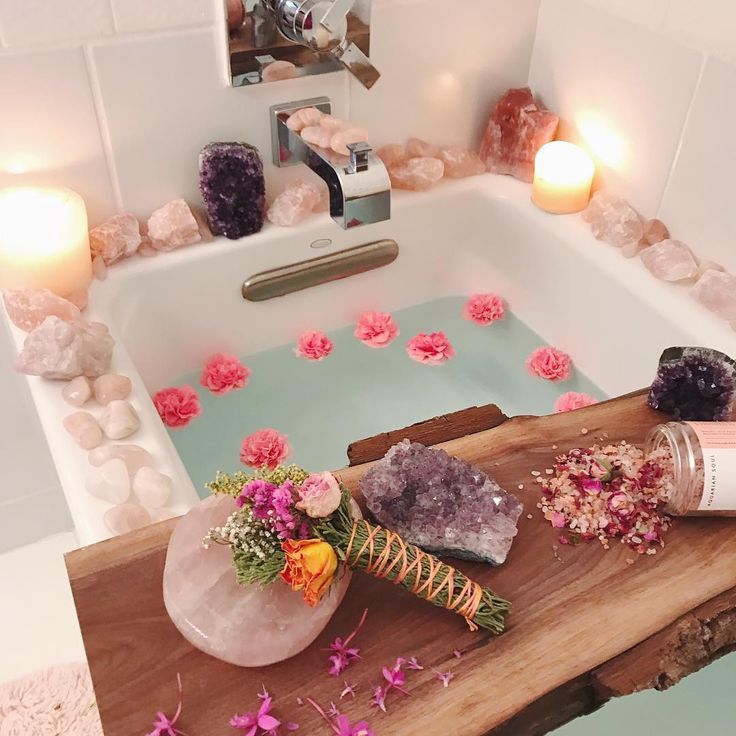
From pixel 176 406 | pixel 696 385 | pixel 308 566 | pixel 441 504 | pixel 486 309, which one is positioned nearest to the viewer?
pixel 308 566

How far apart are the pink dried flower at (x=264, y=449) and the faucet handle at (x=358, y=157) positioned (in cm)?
43

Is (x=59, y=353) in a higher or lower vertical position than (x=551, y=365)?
higher

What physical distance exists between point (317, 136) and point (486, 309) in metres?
0.48

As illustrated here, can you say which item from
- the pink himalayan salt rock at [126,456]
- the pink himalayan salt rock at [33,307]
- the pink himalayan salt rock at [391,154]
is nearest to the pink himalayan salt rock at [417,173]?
the pink himalayan salt rock at [391,154]

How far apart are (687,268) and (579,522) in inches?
21.6

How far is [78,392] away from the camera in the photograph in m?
0.88

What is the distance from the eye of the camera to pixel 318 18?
0.95m

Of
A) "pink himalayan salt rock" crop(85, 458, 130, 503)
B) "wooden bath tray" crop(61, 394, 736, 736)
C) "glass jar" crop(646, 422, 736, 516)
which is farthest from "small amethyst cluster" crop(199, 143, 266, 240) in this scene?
"glass jar" crop(646, 422, 736, 516)

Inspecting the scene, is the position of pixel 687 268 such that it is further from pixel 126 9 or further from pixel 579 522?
pixel 126 9

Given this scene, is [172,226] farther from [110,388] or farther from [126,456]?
[126,456]

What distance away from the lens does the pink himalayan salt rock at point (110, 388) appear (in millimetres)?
888

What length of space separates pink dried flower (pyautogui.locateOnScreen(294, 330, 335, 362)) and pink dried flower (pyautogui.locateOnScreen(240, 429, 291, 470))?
171mm

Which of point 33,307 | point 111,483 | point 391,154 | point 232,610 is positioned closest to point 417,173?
point 391,154

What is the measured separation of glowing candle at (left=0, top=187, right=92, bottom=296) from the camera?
991mm
